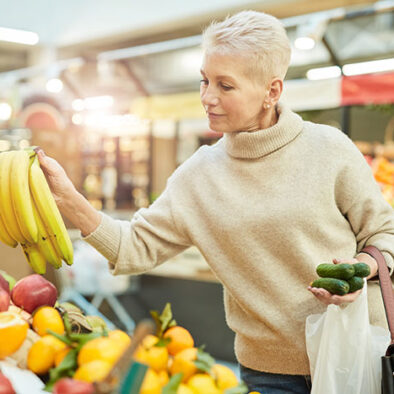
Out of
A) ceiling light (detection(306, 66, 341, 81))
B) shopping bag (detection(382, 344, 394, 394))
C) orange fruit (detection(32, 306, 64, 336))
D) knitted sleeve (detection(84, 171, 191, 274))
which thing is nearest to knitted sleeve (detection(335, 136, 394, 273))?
shopping bag (detection(382, 344, 394, 394))

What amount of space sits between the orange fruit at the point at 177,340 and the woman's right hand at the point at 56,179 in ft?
1.61

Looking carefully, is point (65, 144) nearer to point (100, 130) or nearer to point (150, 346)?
point (150, 346)

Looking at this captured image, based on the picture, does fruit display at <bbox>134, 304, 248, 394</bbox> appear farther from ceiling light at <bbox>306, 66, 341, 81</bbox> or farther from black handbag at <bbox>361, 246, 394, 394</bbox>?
ceiling light at <bbox>306, 66, 341, 81</bbox>

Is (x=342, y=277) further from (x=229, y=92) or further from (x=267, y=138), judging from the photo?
(x=229, y=92)

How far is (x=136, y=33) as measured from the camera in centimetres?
922

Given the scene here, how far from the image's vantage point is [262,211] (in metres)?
1.59

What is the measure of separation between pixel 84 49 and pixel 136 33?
176 cm

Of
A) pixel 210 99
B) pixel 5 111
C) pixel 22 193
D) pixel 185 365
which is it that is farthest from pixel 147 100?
pixel 185 365

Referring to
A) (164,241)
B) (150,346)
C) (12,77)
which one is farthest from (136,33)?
(150,346)

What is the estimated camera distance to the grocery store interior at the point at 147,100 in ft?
15.9

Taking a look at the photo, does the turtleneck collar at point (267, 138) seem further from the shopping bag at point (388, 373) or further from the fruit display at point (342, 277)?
the shopping bag at point (388, 373)

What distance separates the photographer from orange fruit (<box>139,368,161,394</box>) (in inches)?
38.3

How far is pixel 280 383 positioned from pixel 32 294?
0.78 m

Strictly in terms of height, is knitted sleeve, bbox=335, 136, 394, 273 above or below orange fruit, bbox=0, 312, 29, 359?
above
